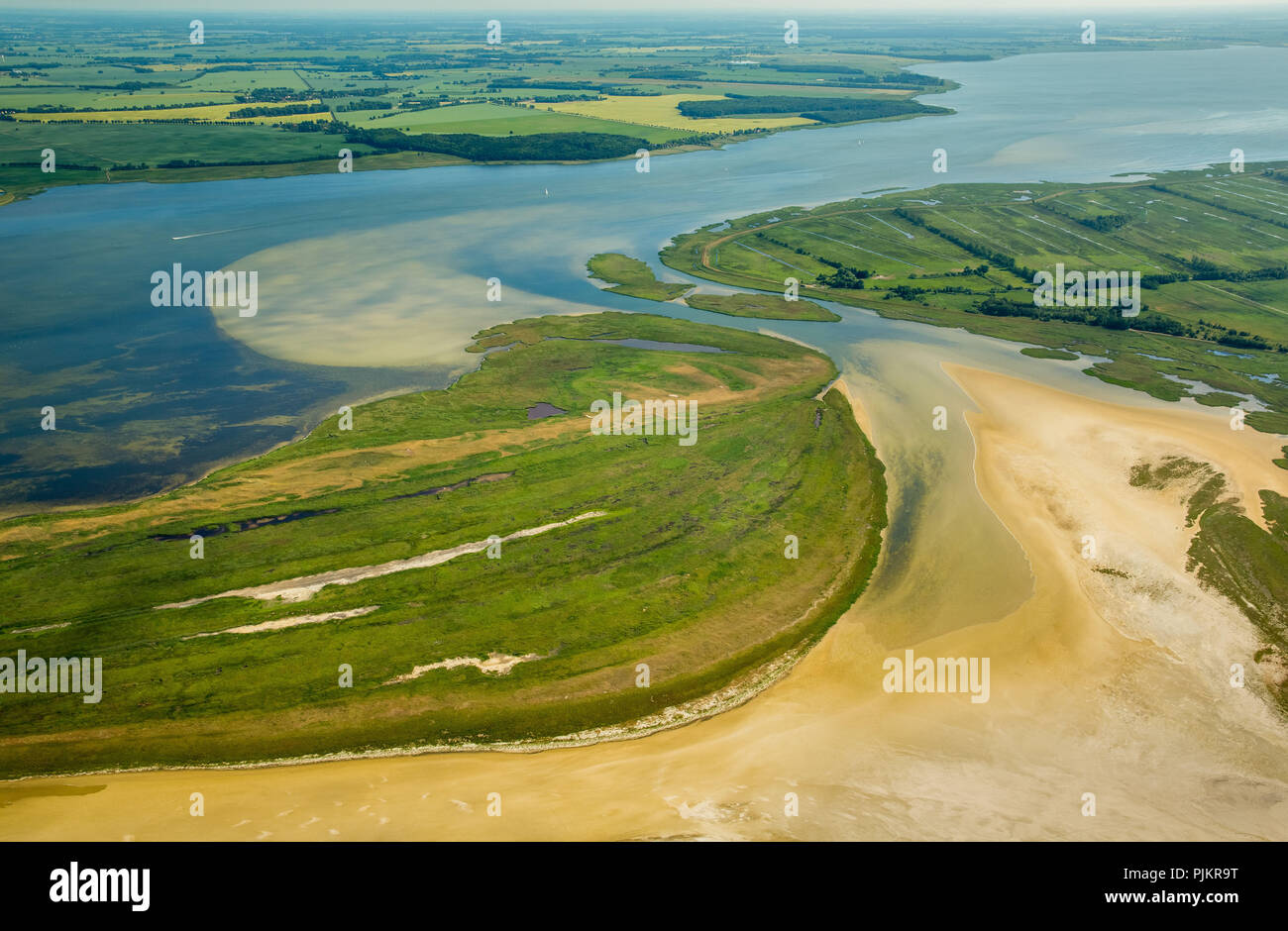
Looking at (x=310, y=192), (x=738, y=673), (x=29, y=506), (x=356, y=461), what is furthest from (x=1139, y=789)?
(x=310, y=192)

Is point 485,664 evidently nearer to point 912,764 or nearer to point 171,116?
point 912,764

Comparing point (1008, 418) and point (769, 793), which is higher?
point (1008, 418)

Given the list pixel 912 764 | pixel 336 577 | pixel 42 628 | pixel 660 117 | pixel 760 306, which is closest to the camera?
pixel 912 764

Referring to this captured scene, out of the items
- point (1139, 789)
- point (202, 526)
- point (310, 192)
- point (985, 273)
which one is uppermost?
point (310, 192)

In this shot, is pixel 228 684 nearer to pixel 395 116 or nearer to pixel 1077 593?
pixel 1077 593

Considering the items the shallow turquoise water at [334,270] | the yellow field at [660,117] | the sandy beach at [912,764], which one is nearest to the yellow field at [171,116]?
the shallow turquoise water at [334,270]

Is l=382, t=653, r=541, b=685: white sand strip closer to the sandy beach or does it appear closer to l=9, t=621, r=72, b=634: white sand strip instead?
the sandy beach

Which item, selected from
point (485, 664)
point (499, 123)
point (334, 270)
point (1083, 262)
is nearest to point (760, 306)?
point (1083, 262)
